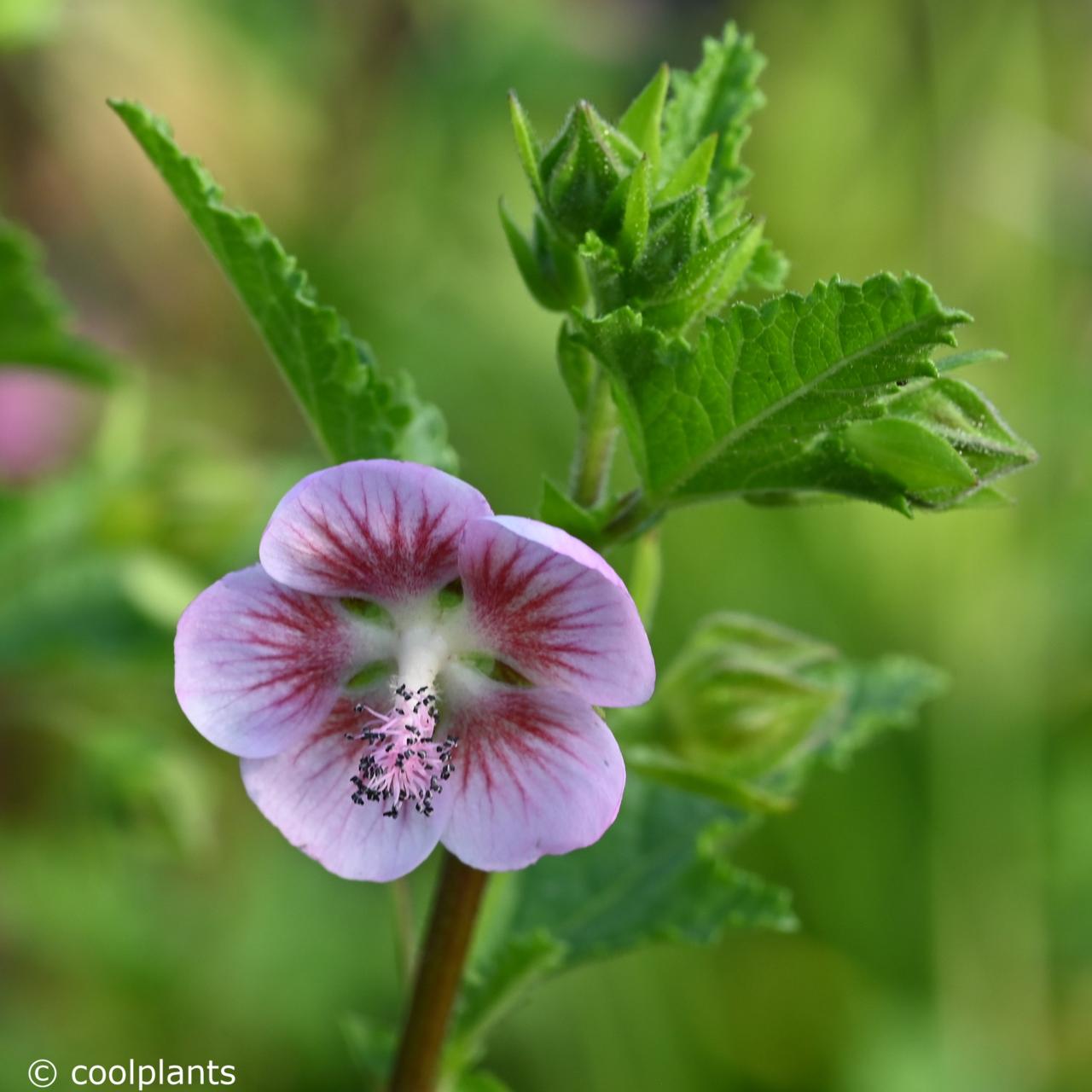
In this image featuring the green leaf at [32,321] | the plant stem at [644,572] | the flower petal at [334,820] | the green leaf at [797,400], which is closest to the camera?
the green leaf at [797,400]

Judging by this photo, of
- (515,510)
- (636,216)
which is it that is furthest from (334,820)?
(515,510)

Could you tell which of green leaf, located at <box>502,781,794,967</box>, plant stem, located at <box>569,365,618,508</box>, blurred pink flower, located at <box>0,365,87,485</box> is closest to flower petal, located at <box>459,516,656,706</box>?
plant stem, located at <box>569,365,618,508</box>

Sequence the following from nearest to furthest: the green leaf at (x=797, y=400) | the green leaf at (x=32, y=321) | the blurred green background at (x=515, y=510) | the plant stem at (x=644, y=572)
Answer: the green leaf at (x=797, y=400), the plant stem at (x=644, y=572), the green leaf at (x=32, y=321), the blurred green background at (x=515, y=510)

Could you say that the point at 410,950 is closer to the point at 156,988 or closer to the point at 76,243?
the point at 156,988

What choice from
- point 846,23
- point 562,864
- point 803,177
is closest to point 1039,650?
point 803,177

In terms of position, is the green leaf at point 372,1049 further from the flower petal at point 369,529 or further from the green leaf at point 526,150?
the green leaf at point 526,150

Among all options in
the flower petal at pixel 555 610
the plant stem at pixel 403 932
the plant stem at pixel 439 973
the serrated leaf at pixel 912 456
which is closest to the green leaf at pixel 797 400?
the serrated leaf at pixel 912 456

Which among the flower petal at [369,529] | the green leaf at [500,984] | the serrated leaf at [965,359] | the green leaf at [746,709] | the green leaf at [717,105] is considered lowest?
the green leaf at [500,984]
